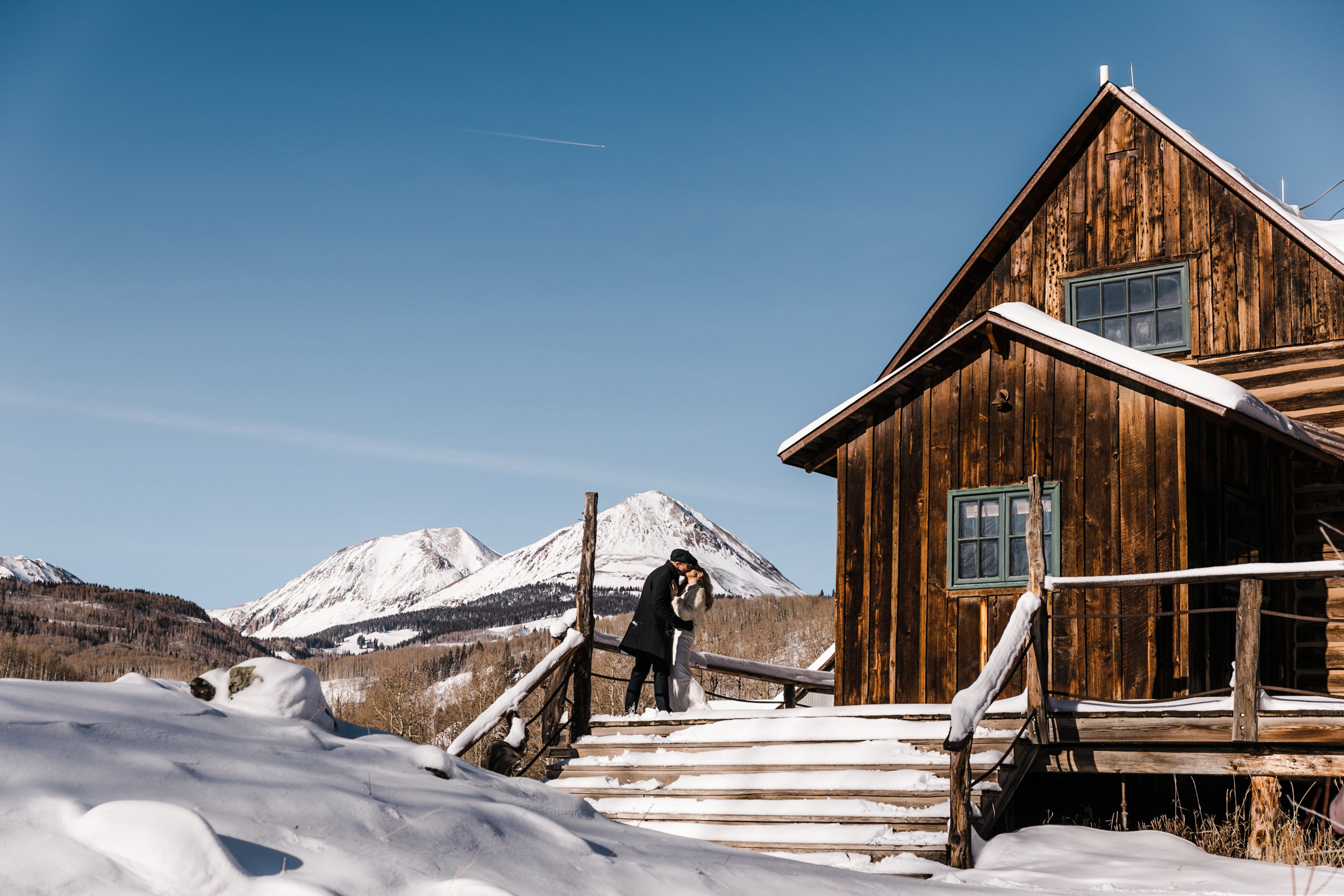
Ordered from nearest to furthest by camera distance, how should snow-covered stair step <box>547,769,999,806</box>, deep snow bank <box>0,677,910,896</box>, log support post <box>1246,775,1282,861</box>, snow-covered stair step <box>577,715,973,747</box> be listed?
deep snow bank <box>0,677,910,896</box>
log support post <box>1246,775,1282,861</box>
snow-covered stair step <box>547,769,999,806</box>
snow-covered stair step <box>577,715,973,747</box>

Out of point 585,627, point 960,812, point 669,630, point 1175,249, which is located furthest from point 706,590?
point 1175,249

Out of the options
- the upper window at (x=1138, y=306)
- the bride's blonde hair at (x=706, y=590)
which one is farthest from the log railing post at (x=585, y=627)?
the upper window at (x=1138, y=306)

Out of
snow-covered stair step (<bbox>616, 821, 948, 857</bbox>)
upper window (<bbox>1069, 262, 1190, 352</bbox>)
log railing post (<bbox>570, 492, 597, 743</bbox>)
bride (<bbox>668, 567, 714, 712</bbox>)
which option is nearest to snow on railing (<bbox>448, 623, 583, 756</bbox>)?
log railing post (<bbox>570, 492, 597, 743</bbox>)

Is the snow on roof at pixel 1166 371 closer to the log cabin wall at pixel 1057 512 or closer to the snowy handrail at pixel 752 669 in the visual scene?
the log cabin wall at pixel 1057 512

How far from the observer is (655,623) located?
11805 mm

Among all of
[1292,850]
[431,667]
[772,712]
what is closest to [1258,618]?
[1292,850]

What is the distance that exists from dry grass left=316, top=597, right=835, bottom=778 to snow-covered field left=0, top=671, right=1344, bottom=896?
3.78m

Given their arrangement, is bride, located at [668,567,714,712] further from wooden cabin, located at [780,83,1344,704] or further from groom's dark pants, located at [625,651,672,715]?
wooden cabin, located at [780,83,1344,704]

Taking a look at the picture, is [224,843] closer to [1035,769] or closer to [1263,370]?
[1035,769]

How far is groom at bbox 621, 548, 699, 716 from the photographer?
1178cm

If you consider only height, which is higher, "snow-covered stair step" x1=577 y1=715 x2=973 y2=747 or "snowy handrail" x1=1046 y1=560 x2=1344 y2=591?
"snowy handrail" x1=1046 y1=560 x2=1344 y2=591

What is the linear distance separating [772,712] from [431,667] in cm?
4931

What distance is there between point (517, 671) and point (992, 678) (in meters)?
26.3

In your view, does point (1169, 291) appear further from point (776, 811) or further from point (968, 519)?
point (776, 811)
